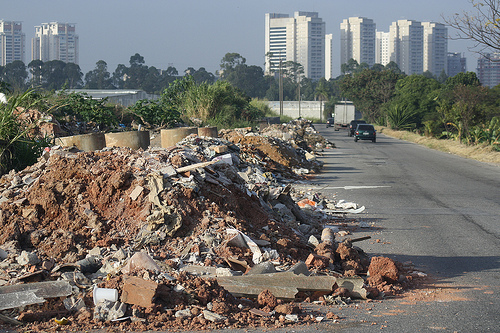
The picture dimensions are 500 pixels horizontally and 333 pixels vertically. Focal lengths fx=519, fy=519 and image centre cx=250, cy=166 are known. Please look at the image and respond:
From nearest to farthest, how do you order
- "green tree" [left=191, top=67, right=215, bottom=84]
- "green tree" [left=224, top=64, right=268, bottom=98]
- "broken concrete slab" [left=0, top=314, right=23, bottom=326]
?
1. "broken concrete slab" [left=0, top=314, right=23, bottom=326]
2. "green tree" [left=191, top=67, right=215, bottom=84]
3. "green tree" [left=224, top=64, right=268, bottom=98]

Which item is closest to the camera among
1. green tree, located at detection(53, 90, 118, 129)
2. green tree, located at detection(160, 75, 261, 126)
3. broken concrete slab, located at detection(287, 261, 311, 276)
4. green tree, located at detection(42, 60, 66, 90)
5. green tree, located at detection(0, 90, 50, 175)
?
broken concrete slab, located at detection(287, 261, 311, 276)

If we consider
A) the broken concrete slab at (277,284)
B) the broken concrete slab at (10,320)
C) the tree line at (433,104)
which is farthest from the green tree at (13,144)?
the tree line at (433,104)

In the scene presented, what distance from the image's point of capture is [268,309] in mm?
5363

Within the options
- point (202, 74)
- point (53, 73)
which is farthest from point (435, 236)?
point (202, 74)

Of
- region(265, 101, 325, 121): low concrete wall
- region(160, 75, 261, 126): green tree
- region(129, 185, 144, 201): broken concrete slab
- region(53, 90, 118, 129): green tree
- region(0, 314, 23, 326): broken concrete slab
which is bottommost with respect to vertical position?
region(0, 314, 23, 326): broken concrete slab

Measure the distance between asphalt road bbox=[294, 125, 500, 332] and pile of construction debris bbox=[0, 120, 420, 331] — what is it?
0.55 m

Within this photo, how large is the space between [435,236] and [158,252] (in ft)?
17.0

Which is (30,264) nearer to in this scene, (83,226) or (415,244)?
(83,226)

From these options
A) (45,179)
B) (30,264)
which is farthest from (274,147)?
(30,264)

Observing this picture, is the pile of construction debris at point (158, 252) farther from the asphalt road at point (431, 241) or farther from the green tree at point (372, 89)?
the green tree at point (372, 89)

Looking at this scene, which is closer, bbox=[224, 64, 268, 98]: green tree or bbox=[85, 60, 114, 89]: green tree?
bbox=[85, 60, 114, 89]: green tree

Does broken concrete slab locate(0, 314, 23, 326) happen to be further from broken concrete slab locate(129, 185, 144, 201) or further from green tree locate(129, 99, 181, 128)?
green tree locate(129, 99, 181, 128)

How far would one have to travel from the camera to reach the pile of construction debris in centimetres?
523

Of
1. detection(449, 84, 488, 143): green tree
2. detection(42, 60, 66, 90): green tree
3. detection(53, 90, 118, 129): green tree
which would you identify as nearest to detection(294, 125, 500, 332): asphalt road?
detection(53, 90, 118, 129): green tree
